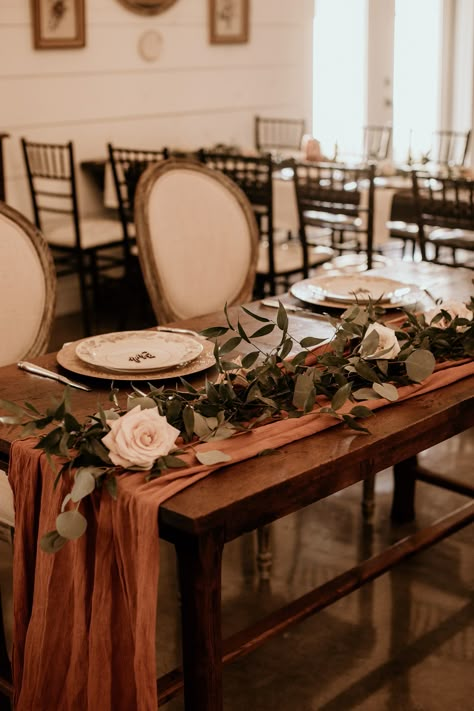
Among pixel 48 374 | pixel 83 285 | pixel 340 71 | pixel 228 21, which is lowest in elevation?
pixel 83 285

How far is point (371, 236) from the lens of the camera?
4270 mm

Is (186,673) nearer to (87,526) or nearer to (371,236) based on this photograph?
(87,526)

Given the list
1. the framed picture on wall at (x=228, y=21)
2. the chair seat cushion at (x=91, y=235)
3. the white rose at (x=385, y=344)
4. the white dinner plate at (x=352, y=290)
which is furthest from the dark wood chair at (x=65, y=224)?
the white rose at (x=385, y=344)

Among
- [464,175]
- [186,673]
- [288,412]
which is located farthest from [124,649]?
[464,175]

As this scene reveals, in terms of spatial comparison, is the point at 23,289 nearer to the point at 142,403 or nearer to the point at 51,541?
the point at 142,403

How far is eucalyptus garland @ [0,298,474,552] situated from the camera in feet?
4.18

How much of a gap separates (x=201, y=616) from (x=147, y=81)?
14.7ft

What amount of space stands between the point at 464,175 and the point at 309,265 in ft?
3.29

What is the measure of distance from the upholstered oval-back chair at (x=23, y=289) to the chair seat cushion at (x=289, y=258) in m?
2.14

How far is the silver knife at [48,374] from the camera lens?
1632 millimetres

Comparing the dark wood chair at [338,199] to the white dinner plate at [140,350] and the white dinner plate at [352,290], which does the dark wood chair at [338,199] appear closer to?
the white dinner plate at [352,290]

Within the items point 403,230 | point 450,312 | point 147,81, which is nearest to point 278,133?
point 147,81

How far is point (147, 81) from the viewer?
5.34 metres

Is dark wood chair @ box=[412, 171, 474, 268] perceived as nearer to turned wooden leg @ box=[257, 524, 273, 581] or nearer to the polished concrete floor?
the polished concrete floor
